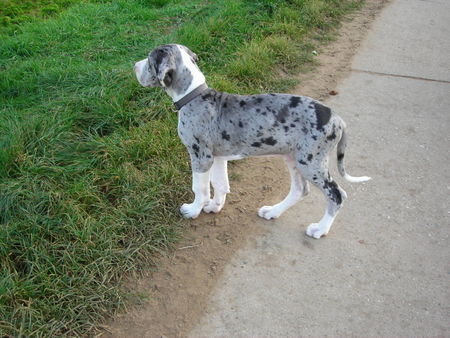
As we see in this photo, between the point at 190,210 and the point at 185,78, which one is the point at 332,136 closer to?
the point at 185,78

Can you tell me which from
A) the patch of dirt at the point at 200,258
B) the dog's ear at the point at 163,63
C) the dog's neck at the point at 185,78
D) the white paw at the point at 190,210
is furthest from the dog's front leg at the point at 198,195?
the dog's ear at the point at 163,63

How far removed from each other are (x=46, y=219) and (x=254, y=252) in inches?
66.4

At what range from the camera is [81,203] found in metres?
3.86

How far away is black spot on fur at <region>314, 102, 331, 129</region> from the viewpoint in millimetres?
3377

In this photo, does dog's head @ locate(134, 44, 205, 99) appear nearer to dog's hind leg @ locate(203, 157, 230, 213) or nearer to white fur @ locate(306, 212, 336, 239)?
dog's hind leg @ locate(203, 157, 230, 213)

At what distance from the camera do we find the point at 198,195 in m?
3.89

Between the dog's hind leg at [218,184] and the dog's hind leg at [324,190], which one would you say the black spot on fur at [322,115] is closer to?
the dog's hind leg at [324,190]

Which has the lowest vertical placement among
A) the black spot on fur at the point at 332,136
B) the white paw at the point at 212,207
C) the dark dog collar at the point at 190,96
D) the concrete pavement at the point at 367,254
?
the concrete pavement at the point at 367,254

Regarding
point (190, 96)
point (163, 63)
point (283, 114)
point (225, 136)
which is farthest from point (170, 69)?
point (283, 114)

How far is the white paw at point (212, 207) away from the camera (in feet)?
13.4

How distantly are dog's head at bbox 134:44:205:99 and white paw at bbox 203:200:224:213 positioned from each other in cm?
105

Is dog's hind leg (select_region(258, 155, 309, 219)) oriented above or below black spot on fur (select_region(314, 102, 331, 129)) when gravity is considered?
below

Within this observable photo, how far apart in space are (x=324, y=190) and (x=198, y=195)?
1.05 m

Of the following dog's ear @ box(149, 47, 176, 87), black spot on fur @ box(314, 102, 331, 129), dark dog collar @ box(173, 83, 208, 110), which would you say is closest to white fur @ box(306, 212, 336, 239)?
black spot on fur @ box(314, 102, 331, 129)
